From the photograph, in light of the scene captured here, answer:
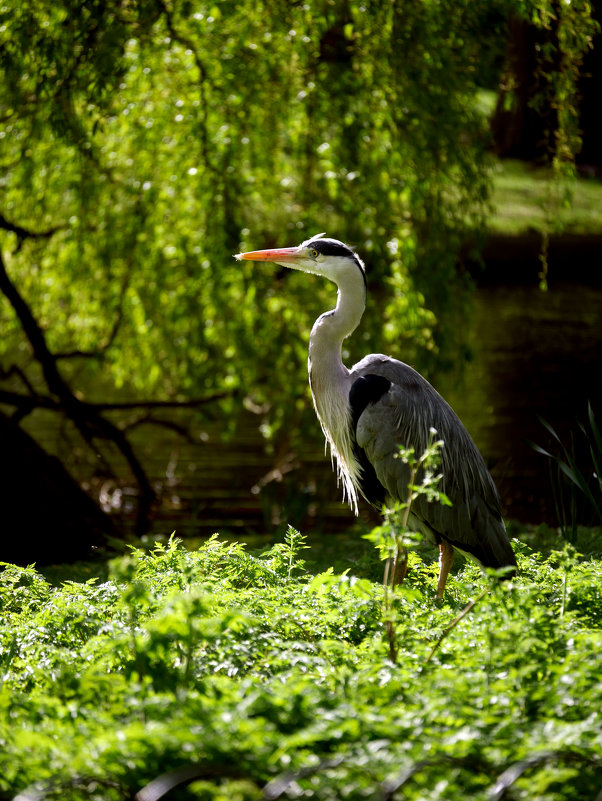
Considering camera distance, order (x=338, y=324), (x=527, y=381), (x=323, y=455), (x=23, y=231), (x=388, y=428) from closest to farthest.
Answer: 1. (x=388, y=428)
2. (x=338, y=324)
3. (x=23, y=231)
4. (x=323, y=455)
5. (x=527, y=381)

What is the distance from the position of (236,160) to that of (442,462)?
10.9ft

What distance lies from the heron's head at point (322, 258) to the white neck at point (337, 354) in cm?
3

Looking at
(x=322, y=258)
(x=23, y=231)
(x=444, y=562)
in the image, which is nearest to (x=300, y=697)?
(x=444, y=562)

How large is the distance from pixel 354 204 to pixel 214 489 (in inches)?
148

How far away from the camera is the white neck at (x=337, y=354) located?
522cm

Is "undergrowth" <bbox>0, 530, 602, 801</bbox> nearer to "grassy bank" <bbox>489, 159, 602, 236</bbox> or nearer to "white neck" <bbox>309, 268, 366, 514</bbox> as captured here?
"white neck" <bbox>309, 268, 366, 514</bbox>

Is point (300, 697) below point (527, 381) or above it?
above

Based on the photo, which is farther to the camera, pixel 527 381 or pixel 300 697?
pixel 527 381

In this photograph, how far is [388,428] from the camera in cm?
498

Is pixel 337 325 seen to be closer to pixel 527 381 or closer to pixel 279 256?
pixel 279 256

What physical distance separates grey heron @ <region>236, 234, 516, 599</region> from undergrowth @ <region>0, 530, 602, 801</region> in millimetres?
961

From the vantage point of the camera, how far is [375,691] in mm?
2852

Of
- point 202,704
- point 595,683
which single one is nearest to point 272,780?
point 202,704

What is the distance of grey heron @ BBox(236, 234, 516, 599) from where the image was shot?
4871 mm
